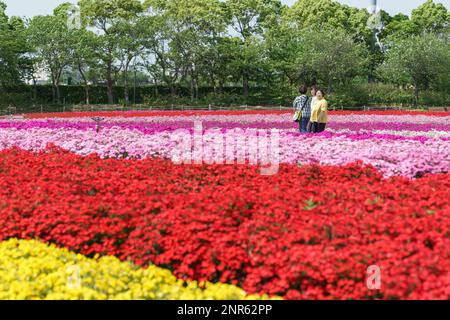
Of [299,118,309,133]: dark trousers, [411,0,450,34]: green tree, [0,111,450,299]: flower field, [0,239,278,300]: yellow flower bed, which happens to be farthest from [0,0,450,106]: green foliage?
[0,239,278,300]: yellow flower bed

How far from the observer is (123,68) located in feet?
137

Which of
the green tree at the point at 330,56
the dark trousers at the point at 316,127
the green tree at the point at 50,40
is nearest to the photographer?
the dark trousers at the point at 316,127

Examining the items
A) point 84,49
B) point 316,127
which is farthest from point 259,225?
point 84,49

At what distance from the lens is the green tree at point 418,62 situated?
3925cm

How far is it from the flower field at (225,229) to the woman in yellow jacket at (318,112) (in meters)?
3.35

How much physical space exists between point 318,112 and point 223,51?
2872 cm

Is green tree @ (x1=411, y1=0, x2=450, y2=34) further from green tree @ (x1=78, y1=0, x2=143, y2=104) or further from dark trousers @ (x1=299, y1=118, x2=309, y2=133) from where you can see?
dark trousers @ (x1=299, y1=118, x2=309, y2=133)

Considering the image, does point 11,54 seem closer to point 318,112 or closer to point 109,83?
point 109,83

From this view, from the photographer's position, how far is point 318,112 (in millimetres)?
12117

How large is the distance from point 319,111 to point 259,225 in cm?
742

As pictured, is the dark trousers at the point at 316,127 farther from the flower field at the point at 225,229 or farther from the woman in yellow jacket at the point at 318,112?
the flower field at the point at 225,229

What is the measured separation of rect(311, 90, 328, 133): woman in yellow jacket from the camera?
12.0m

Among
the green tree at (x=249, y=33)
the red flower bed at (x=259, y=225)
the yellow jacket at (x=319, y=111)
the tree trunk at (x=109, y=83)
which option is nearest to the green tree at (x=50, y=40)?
the tree trunk at (x=109, y=83)

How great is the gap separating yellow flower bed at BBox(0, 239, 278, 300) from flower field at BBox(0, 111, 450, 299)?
0.04 feet
